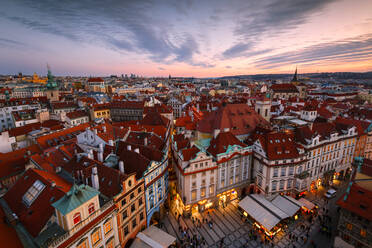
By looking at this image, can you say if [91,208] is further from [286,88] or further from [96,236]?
[286,88]

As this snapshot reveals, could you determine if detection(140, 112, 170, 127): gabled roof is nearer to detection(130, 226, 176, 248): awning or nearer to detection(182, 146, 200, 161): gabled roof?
detection(182, 146, 200, 161): gabled roof

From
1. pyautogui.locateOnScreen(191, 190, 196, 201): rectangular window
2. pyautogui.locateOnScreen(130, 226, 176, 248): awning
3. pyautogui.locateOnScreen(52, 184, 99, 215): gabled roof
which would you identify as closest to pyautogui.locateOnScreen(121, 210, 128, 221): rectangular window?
pyautogui.locateOnScreen(130, 226, 176, 248): awning

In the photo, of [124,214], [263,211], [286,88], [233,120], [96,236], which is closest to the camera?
[96,236]

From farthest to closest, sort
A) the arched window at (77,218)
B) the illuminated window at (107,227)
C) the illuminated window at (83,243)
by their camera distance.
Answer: the illuminated window at (107,227) < the illuminated window at (83,243) < the arched window at (77,218)

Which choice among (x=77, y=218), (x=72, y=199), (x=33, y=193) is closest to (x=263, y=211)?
(x=77, y=218)

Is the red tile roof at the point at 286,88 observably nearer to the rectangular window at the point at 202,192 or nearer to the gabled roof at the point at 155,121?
the gabled roof at the point at 155,121

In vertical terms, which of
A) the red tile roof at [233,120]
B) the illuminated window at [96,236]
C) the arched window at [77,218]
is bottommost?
the illuminated window at [96,236]

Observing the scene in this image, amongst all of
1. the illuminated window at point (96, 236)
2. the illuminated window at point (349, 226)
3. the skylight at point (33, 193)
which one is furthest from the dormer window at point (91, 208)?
the illuminated window at point (349, 226)
